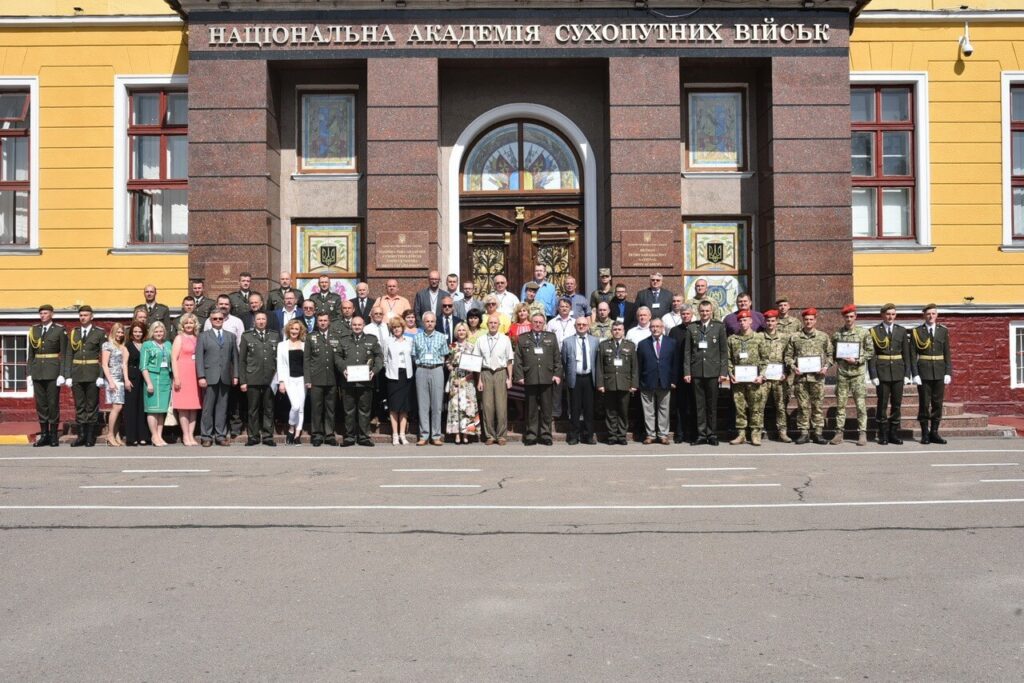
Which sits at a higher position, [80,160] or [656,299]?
[80,160]

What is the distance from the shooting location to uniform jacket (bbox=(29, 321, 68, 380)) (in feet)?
49.2

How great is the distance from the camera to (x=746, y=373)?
47.2 ft

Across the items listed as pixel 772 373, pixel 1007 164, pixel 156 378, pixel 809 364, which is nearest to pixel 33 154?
pixel 156 378

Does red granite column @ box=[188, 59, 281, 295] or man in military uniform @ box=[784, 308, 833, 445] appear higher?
red granite column @ box=[188, 59, 281, 295]

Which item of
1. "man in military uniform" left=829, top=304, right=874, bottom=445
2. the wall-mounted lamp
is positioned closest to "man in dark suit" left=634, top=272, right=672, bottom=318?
"man in military uniform" left=829, top=304, right=874, bottom=445

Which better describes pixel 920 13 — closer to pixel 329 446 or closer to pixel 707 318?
pixel 707 318

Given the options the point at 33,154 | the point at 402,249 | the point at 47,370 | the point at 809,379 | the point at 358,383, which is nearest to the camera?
the point at 358,383

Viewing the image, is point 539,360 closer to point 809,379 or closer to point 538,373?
point 538,373

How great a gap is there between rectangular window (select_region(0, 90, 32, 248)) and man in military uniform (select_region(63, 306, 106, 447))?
512cm

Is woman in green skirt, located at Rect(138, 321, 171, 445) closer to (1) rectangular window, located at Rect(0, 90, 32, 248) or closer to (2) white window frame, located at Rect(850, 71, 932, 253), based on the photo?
(1) rectangular window, located at Rect(0, 90, 32, 248)

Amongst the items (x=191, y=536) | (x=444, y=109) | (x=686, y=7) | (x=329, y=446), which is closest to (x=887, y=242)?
(x=686, y=7)

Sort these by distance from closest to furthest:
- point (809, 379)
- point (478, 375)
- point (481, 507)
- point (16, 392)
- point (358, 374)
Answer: point (481, 507) < point (358, 374) < point (809, 379) < point (478, 375) < point (16, 392)

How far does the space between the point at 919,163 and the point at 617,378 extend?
8.53 m

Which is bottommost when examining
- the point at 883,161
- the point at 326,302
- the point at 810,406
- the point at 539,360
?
the point at 810,406
